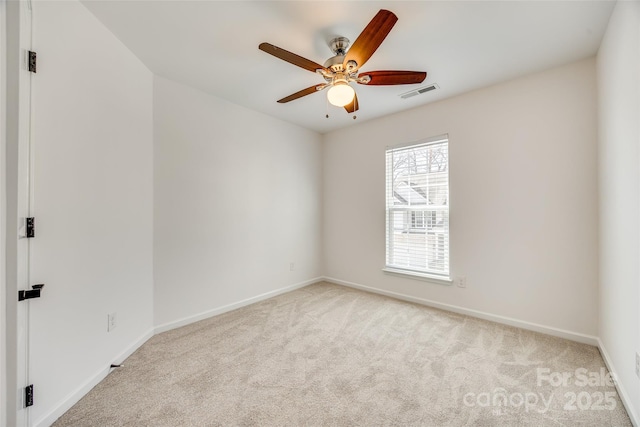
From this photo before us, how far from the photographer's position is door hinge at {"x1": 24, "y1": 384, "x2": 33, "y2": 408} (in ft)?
4.44

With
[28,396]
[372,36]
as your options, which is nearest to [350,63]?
[372,36]

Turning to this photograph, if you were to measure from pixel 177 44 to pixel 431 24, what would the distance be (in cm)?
200

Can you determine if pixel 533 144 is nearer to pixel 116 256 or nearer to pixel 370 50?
pixel 370 50

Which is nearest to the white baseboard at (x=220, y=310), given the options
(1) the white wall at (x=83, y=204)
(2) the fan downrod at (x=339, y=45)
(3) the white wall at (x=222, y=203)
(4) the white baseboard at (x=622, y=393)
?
(3) the white wall at (x=222, y=203)

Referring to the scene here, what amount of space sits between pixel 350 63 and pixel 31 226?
2.16 m

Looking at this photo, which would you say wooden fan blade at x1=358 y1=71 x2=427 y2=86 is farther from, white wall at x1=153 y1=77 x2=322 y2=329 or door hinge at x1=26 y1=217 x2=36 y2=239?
door hinge at x1=26 y1=217 x2=36 y2=239

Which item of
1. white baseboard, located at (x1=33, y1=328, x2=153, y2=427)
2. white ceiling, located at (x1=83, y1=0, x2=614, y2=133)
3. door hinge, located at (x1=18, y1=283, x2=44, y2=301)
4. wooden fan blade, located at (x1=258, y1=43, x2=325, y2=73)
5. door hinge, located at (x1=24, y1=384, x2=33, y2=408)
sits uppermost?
white ceiling, located at (x1=83, y1=0, x2=614, y2=133)

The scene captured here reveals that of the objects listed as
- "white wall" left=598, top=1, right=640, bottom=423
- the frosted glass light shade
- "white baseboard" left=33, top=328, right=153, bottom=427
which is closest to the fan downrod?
the frosted glass light shade

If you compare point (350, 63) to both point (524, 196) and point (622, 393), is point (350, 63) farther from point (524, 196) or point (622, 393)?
point (622, 393)

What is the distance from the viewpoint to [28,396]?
1366 mm

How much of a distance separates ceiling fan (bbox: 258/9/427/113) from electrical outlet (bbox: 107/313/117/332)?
225cm

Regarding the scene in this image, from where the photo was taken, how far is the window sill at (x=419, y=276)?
3102 mm

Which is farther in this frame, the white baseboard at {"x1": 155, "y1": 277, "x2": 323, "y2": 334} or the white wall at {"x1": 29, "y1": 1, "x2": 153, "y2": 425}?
the white baseboard at {"x1": 155, "y1": 277, "x2": 323, "y2": 334}

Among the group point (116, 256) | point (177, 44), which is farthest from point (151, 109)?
point (116, 256)
